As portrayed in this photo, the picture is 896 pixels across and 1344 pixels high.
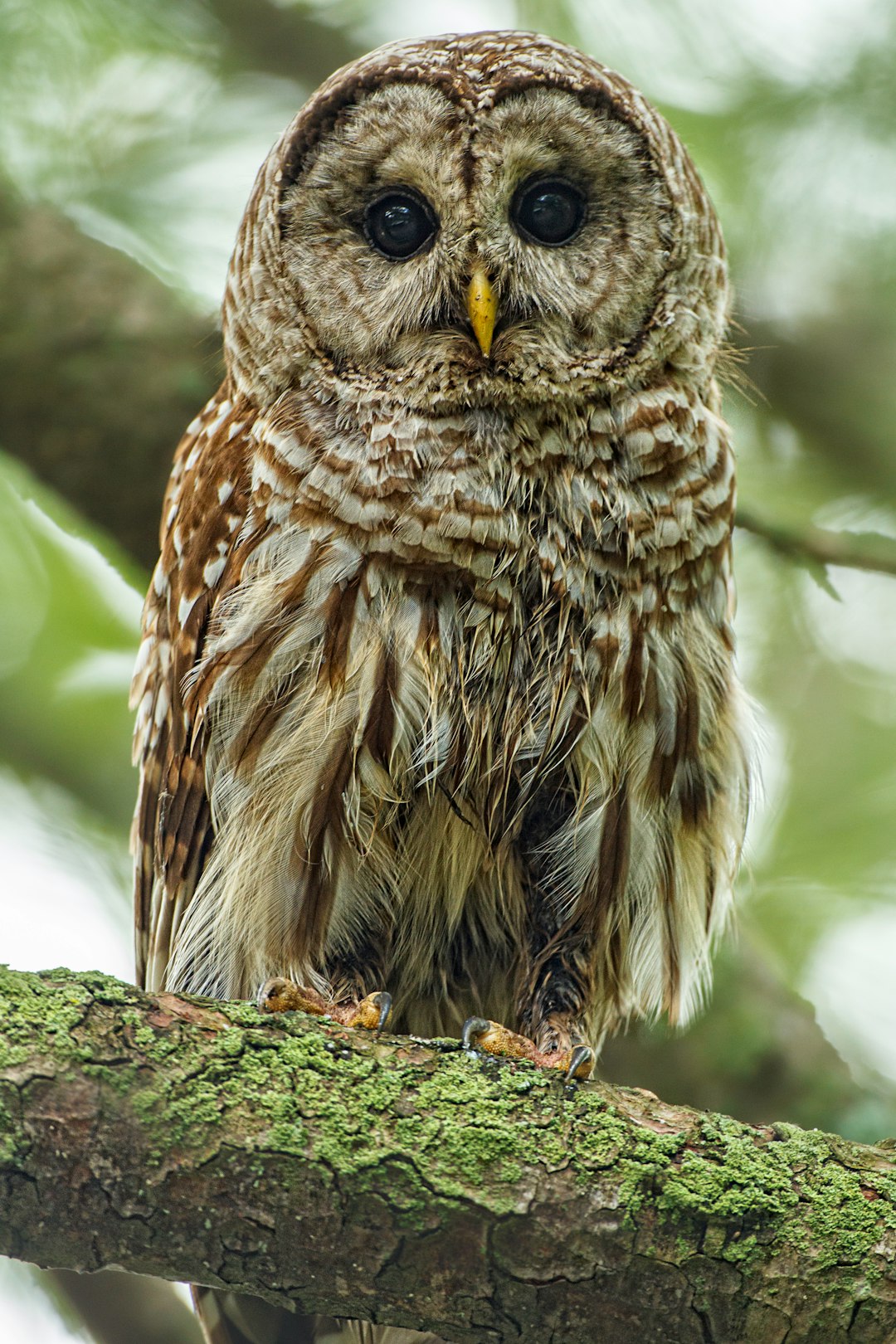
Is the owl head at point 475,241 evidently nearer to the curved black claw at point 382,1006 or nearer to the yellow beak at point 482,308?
the yellow beak at point 482,308

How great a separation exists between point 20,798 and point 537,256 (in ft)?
10.6

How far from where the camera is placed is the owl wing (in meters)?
3.87

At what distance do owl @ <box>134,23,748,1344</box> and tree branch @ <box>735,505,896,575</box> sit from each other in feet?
2.13

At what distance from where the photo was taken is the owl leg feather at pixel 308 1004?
334cm

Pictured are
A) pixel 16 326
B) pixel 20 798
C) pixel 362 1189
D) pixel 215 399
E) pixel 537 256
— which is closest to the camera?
pixel 362 1189

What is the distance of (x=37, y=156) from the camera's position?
5523 mm

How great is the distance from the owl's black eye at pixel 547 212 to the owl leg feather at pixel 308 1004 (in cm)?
210

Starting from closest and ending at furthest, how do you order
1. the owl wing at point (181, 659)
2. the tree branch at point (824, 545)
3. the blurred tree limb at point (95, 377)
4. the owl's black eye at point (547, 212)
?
the owl wing at point (181, 659), the owl's black eye at point (547, 212), the tree branch at point (824, 545), the blurred tree limb at point (95, 377)

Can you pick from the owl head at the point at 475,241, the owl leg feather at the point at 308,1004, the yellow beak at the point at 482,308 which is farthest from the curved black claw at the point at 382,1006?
the yellow beak at the point at 482,308

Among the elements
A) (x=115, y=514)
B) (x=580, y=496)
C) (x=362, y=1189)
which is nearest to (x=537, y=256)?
(x=580, y=496)

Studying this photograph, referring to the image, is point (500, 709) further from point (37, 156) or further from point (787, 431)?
point (37, 156)

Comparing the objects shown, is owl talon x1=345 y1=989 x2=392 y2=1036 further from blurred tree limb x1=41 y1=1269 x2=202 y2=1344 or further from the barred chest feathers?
blurred tree limb x1=41 y1=1269 x2=202 y2=1344

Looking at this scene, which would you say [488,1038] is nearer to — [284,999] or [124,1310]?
[284,999]

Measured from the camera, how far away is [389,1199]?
A: 2.59 meters
